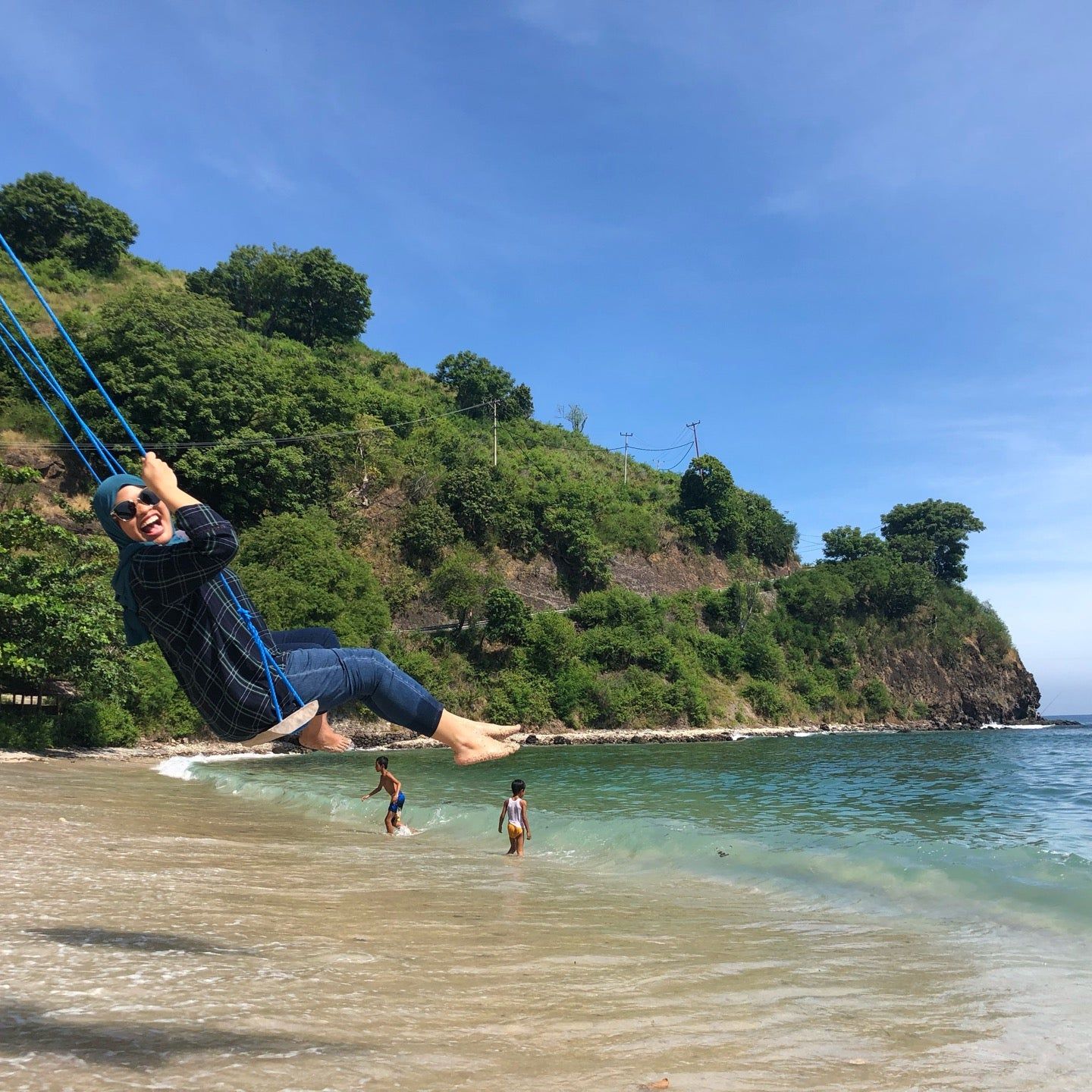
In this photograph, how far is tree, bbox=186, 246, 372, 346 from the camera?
230 feet

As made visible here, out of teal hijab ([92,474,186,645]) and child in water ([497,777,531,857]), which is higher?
teal hijab ([92,474,186,645])

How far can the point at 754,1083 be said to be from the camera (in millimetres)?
4617

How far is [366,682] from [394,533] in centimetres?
4766

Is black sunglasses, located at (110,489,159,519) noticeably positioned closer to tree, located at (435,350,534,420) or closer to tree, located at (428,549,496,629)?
tree, located at (428,549,496,629)

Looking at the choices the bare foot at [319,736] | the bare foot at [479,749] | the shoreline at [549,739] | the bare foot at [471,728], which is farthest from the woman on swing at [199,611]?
the shoreline at [549,739]

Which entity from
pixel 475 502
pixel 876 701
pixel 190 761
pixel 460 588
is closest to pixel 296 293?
pixel 475 502

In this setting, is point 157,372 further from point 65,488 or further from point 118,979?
point 118,979

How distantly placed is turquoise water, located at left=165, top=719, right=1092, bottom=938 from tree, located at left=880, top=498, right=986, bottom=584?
4737cm

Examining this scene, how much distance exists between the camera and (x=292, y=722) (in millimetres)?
4258

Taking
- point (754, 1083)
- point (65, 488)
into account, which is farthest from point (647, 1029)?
point (65, 488)

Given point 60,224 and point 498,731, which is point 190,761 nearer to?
point 498,731

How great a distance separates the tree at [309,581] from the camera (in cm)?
3759

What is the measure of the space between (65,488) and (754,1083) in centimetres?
4756

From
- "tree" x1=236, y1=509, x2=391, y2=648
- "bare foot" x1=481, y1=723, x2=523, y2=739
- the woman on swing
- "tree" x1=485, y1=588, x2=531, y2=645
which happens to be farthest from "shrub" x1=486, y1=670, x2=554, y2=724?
the woman on swing
